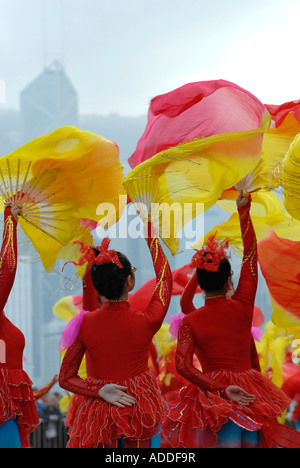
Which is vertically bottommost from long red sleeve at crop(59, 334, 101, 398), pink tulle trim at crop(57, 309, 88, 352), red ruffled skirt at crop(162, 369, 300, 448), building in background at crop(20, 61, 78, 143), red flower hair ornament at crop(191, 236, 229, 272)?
red ruffled skirt at crop(162, 369, 300, 448)

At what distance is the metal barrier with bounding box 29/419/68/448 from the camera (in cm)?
480

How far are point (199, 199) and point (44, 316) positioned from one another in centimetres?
313

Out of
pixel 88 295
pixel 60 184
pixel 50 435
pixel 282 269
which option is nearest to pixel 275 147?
pixel 282 269

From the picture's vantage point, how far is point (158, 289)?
1.90 m

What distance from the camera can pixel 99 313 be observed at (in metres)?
1.84

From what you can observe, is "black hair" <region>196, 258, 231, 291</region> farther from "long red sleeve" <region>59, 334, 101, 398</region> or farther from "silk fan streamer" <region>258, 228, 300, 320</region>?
"long red sleeve" <region>59, 334, 101, 398</region>

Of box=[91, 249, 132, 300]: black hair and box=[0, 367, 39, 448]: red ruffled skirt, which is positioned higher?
box=[91, 249, 132, 300]: black hair

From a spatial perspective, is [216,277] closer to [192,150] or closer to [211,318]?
[211,318]

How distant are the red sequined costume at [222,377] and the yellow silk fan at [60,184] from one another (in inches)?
22.8

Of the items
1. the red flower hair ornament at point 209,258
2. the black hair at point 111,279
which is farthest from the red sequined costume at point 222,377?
the black hair at point 111,279

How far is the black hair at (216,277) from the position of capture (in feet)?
6.46

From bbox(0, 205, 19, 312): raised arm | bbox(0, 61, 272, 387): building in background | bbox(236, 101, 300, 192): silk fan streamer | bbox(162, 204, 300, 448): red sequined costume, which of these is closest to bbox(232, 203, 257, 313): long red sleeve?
bbox(162, 204, 300, 448): red sequined costume
